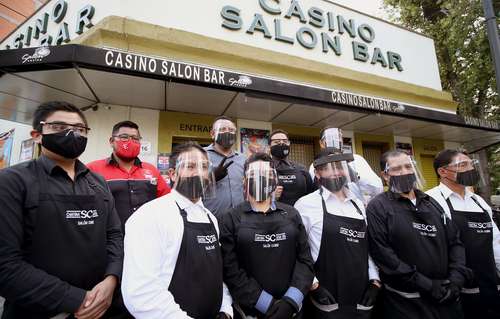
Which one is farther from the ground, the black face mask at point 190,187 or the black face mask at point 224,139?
the black face mask at point 224,139

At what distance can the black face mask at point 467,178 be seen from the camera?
3.12 metres

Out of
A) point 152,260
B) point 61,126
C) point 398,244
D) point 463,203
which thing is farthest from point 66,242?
point 463,203

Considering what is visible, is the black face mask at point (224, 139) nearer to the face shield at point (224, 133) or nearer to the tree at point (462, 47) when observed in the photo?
the face shield at point (224, 133)

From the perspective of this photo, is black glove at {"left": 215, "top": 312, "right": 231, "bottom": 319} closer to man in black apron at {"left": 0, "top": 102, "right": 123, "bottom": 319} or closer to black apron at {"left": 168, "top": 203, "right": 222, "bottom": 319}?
black apron at {"left": 168, "top": 203, "right": 222, "bottom": 319}

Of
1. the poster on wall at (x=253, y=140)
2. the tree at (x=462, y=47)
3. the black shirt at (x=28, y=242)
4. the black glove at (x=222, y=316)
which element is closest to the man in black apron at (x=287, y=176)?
the black glove at (x=222, y=316)

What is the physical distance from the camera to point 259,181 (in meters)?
2.38

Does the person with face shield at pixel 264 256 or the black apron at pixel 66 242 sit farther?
the person with face shield at pixel 264 256

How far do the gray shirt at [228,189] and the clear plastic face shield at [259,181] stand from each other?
56 centimetres

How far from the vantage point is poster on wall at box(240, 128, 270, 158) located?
6.54 m

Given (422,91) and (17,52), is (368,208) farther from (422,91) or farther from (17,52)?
(422,91)

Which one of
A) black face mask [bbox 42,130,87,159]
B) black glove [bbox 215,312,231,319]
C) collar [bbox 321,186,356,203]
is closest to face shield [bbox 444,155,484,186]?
collar [bbox 321,186,356,203]

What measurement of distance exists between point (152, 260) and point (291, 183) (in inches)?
79.4

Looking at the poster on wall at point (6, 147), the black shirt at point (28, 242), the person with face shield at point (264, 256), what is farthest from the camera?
the poster on wall at point (6, 147)

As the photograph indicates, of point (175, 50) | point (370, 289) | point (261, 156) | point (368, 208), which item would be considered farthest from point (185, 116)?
point (370, 289)
